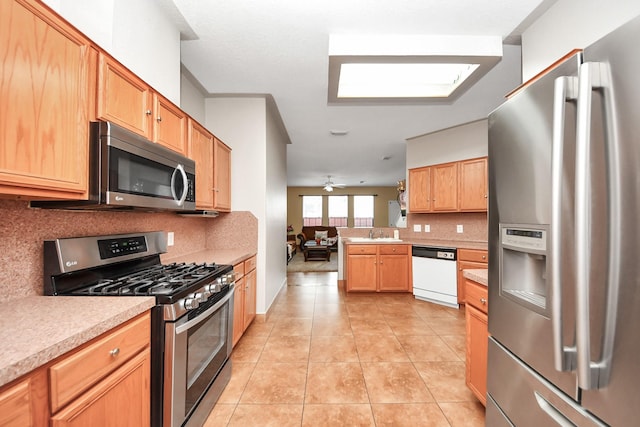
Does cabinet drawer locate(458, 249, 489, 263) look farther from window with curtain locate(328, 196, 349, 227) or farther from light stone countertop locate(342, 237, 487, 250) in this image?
window with curtain locate(328, 196, 349, 227)

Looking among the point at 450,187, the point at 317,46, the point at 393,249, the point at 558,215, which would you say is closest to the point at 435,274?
the point at 393,249

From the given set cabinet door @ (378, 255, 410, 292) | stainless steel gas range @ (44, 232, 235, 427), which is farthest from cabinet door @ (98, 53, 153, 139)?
cabinet door @ (378, 255, 410, 292)

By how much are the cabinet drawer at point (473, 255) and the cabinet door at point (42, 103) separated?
12.9ft

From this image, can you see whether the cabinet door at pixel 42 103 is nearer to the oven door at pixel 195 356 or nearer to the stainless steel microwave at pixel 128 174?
the stainless steel microwave at pixel 128 174

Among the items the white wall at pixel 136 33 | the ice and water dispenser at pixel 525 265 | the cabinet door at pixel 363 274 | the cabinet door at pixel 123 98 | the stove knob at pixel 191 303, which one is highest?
the white wall at pixel 136 33

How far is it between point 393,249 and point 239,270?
8.72 feet

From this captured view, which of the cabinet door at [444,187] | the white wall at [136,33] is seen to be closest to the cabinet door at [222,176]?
the white wall at [136,33]

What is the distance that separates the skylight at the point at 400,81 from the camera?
2553 millimetres

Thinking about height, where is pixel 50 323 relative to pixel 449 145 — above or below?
below

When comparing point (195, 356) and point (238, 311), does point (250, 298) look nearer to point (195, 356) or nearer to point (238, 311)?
point (238, 311)

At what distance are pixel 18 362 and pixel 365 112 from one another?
366cm

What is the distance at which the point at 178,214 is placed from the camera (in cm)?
253

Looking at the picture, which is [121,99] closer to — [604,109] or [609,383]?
[604,109]

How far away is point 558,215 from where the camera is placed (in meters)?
0.78
